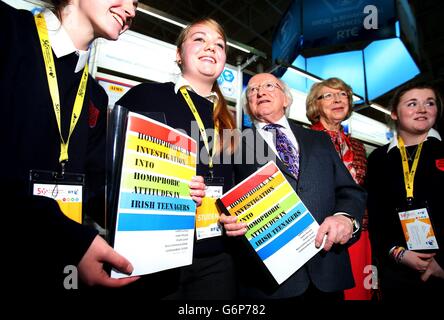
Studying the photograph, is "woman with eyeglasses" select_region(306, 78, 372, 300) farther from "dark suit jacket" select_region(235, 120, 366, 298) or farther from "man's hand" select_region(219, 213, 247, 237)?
"man's hand" select_region(219, 213, 247, 237)

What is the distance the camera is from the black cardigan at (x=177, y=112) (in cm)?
111

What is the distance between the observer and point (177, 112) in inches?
46.2

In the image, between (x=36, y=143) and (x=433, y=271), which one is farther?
(x=433, y=271)

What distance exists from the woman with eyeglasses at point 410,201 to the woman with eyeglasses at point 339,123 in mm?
83

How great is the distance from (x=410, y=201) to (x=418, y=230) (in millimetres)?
188

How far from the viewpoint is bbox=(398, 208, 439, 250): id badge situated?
1.51 m

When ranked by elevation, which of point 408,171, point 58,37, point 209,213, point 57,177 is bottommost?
point 209,213

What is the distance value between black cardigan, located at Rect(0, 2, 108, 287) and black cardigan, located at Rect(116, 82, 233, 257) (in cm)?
15

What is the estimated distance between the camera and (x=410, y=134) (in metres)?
1.91

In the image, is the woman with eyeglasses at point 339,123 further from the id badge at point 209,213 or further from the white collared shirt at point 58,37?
the white collared shirt at point 58,37

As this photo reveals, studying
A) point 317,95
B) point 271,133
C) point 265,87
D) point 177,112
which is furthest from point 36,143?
point 317,95

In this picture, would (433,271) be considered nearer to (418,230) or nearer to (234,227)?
(418,230)

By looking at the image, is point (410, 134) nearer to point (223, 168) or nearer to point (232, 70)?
point (223, 168)
